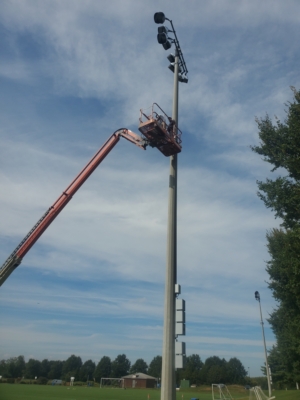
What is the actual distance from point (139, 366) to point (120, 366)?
9.65 m

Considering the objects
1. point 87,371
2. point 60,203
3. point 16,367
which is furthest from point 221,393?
point 87,371

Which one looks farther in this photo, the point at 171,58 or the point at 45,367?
the point at 45,367

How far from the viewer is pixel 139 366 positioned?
168500 mm

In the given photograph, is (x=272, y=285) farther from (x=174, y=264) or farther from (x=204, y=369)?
(x=204, y=369)

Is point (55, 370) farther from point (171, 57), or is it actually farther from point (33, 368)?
point (171, 57)

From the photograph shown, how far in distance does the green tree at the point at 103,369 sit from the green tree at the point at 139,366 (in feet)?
37.5

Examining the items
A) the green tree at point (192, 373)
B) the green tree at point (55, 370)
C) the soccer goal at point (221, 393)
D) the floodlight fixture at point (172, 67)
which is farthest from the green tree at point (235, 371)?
the floodlight fixture at point (172, 67)

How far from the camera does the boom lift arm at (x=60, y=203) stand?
1897cm

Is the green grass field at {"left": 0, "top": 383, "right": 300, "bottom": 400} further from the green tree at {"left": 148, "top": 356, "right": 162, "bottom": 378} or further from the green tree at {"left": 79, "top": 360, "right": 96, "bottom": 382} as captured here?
the green tree at {"left": 148, "top": 356, "right": 162, "bottom": 378}

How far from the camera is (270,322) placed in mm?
40625

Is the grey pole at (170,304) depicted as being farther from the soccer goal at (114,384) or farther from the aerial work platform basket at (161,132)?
the soccer goal at (114,384)

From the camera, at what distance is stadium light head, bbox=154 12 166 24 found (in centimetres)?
1653

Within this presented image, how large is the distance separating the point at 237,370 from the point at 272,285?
154 meters

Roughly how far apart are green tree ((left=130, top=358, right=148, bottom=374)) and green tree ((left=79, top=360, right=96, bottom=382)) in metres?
19.0
